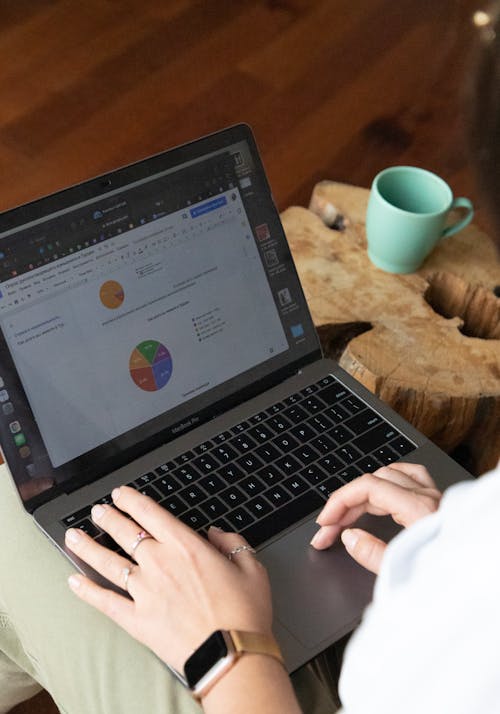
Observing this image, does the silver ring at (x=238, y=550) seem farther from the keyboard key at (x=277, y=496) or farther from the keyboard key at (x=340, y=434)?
the keyboard key at (x=340, y=434)

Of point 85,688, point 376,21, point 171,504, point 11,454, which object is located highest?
point 376,21

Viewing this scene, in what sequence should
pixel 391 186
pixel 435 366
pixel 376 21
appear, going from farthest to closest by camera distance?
pixel 376 21 → pixel 391 186 → pixel 435 366

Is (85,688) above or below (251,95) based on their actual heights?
below

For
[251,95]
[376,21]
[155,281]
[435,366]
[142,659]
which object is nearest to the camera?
[142,659]

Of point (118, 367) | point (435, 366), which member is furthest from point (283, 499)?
point (435, 366)

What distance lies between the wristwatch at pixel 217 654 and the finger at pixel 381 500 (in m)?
0.16

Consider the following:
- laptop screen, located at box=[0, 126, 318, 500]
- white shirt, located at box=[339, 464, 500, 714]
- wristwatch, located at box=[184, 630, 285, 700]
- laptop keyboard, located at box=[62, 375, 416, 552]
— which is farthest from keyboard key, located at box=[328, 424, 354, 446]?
white shirt, located at box=[339, 464, 500, 714]

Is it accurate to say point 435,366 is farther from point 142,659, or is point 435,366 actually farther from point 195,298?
point 142,659

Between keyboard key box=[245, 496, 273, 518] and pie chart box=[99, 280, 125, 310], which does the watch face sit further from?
pie chart box=[99, 280, 125, 310]

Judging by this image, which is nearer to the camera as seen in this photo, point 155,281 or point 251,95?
point 155,281

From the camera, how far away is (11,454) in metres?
0.88

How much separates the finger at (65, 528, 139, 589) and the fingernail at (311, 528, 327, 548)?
0.63ft

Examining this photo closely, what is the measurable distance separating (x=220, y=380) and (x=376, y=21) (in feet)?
6.09

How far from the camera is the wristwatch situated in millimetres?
725
